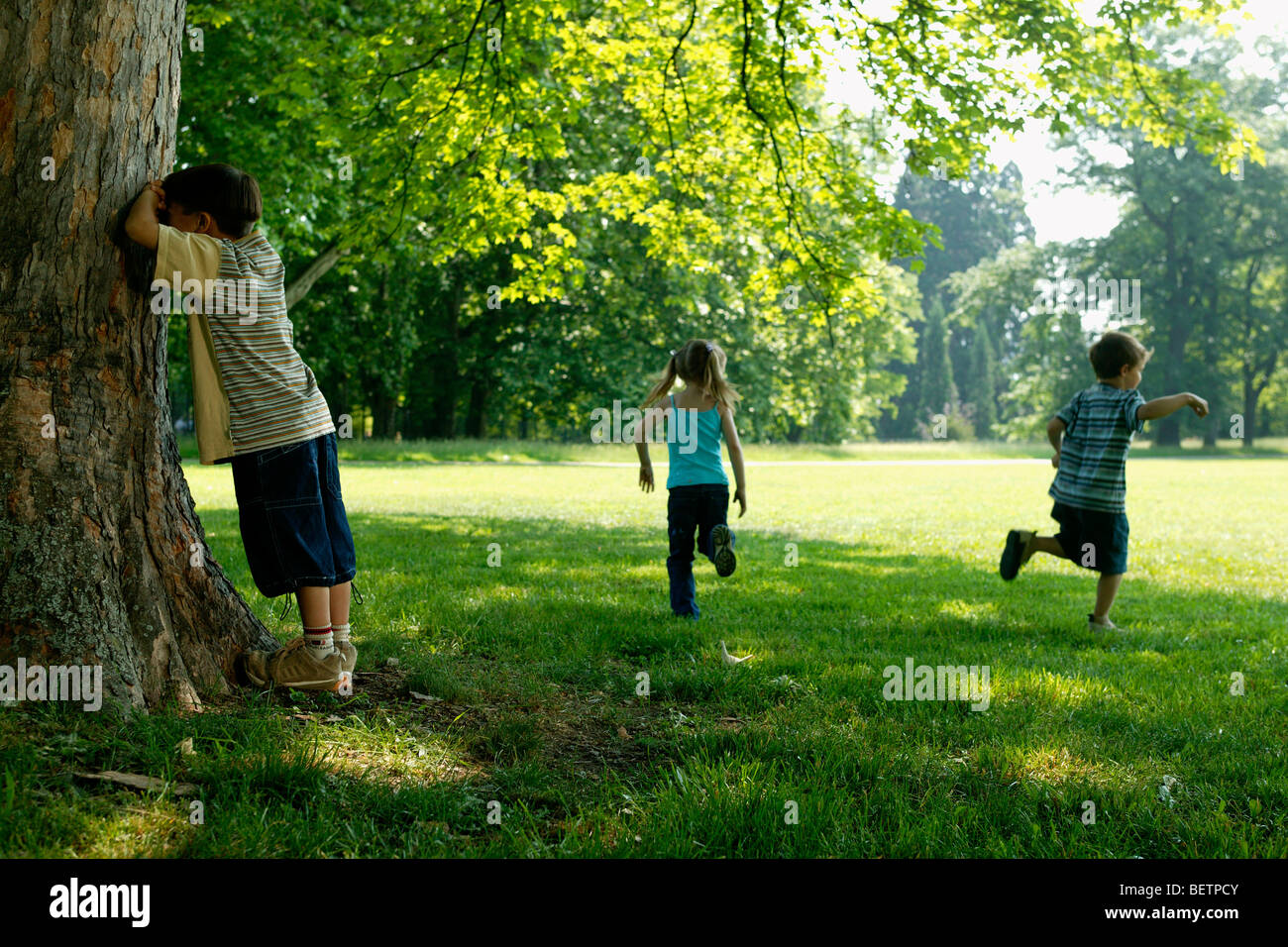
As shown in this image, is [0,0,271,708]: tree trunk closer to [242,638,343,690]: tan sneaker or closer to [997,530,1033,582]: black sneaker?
[242,638,343,690]: tan sneaker

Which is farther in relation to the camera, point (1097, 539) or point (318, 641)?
point (1097, 539)

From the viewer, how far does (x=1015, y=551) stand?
21.6 ft

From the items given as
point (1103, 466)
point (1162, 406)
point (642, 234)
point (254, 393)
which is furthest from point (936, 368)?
point (254, 393)

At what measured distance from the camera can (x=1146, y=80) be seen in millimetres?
8391

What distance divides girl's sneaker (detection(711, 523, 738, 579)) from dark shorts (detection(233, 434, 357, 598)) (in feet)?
8.36

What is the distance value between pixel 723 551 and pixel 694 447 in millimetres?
726

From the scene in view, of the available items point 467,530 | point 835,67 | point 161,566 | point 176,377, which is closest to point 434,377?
point 176,377

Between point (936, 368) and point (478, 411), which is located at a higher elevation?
point (936, 368)

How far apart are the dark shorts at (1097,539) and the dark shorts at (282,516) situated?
4.49 metres

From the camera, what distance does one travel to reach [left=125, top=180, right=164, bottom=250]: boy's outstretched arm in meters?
3.36
